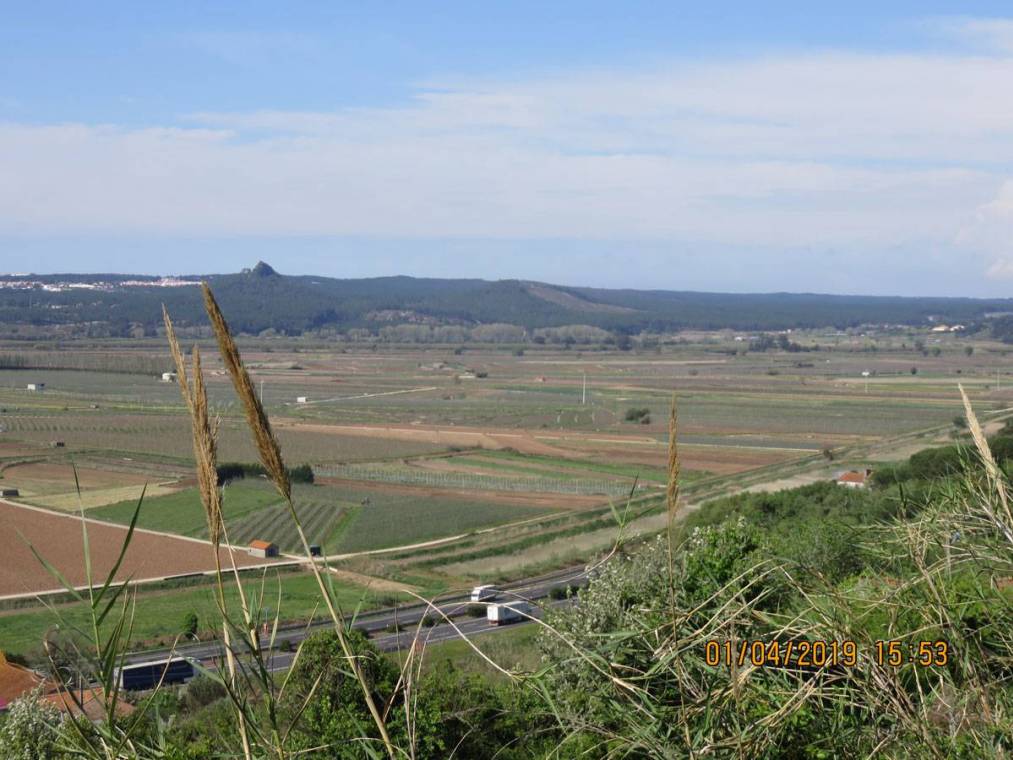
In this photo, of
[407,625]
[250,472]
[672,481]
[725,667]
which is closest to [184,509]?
[250,472]

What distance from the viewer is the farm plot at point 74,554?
70.7 ft

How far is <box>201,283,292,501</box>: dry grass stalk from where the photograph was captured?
1.67 metres

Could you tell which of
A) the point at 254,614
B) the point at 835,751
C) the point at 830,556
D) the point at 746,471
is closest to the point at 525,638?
the point at 830,556

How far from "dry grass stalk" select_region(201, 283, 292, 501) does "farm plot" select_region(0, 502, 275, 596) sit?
19.0 m

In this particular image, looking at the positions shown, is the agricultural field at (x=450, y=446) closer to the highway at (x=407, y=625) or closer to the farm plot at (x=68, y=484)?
the farm plot at (x=68, y=484)

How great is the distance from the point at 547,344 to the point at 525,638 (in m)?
128

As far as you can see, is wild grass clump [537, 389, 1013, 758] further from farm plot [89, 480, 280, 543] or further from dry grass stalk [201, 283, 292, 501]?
farm plot [89, 480, 280, 543]

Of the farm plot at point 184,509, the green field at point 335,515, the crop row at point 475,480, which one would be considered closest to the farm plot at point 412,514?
the green field at point 335,515

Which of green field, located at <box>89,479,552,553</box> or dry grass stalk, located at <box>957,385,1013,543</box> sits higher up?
dry grass stalk, located at <box>957,385,1013,543</box>

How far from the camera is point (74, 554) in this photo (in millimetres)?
21703

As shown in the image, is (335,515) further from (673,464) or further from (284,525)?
(673,464)

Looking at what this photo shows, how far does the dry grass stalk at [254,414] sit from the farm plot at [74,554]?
19010 millimetres

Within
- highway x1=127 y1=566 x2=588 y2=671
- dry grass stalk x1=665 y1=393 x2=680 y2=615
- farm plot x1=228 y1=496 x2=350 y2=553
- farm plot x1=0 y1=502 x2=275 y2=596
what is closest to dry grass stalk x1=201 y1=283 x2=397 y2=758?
dry grass stalk x1=665 y1=393 x2=680 y2=615

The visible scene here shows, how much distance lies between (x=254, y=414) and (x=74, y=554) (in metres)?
22.1
